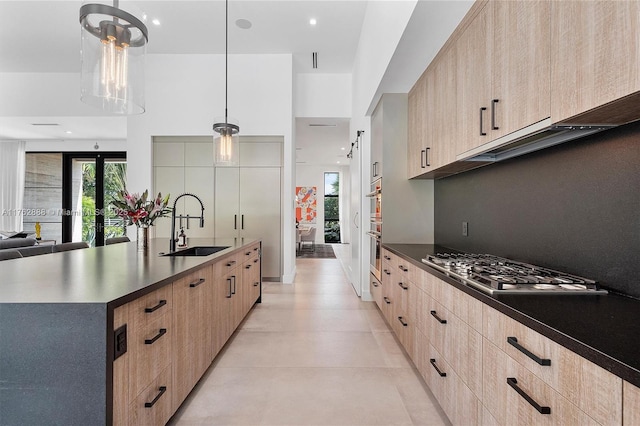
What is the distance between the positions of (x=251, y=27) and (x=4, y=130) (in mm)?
6225

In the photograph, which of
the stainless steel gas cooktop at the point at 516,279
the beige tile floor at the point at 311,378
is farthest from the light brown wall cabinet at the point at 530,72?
the beige tile floor at the point at 311,378

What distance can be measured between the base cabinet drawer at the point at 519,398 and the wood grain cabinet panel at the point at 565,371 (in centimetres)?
2

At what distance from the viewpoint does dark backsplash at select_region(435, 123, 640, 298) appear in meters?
1.28

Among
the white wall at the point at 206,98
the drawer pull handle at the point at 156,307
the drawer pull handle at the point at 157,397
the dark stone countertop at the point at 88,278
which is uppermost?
the white wall at the point at 206,98

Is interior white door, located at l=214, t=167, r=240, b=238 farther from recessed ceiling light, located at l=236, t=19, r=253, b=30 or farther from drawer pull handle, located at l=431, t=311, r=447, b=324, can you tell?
drawer pull handle, located at l=431, t=311, r=447, b=324

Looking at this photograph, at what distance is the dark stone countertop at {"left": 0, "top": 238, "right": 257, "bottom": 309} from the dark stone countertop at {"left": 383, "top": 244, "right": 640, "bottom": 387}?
1.34 meters

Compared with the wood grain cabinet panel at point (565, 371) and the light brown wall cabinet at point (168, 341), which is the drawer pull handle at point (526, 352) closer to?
the wood grain cabinet panel at point (565, 371)

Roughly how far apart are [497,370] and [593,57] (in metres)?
1.12

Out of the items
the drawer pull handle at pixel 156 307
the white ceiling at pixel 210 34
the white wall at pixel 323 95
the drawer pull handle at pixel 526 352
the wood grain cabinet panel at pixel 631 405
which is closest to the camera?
the wood grain cabinet panel at pixel 631 405

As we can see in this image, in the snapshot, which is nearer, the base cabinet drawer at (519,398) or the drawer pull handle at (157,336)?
the base cabinet drawer at (519,398)

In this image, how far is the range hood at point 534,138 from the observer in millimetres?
1337

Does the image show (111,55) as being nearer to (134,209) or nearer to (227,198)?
(134,209)

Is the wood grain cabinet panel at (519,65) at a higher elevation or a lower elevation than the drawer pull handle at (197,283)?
higher

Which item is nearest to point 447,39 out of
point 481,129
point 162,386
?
point 481,129
